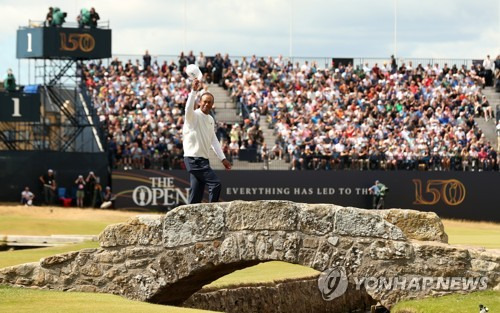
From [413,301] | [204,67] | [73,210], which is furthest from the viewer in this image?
[204,67]

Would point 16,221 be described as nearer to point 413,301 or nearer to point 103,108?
point 103,108

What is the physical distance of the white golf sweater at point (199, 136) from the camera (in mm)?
16875

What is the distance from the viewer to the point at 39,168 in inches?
1907

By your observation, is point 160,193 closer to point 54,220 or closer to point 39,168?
point 39,168

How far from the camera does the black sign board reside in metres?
48.9

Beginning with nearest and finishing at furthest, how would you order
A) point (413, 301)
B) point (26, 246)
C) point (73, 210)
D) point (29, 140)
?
point (413, 301) < point (26, 246) < point (73, 210) < point (29, 140)

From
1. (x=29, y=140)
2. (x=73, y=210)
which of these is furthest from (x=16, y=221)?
(x=29, y=140)

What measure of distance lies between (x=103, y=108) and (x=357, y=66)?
13.9 meters

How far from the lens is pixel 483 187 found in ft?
171

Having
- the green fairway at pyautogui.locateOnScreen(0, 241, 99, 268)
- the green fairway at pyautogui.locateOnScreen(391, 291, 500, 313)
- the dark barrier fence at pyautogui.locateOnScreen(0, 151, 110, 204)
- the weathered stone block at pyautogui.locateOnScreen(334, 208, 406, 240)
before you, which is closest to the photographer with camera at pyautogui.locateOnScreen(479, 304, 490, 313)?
the green fairway at pyautogui.locateOnScreen(391, 291, 500, 313)

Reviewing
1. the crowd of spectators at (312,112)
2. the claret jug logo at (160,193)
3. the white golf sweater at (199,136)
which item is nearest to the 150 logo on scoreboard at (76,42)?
the crowd of spectators at (312,112)

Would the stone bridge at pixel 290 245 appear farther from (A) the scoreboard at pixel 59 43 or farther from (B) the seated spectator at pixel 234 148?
(A) the scoreboard at pixel 59 43

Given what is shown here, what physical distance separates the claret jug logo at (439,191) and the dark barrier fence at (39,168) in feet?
44.4

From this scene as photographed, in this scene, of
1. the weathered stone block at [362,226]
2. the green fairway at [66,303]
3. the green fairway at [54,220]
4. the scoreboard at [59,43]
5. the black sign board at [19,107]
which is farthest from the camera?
the scoreboard at [59,43]
